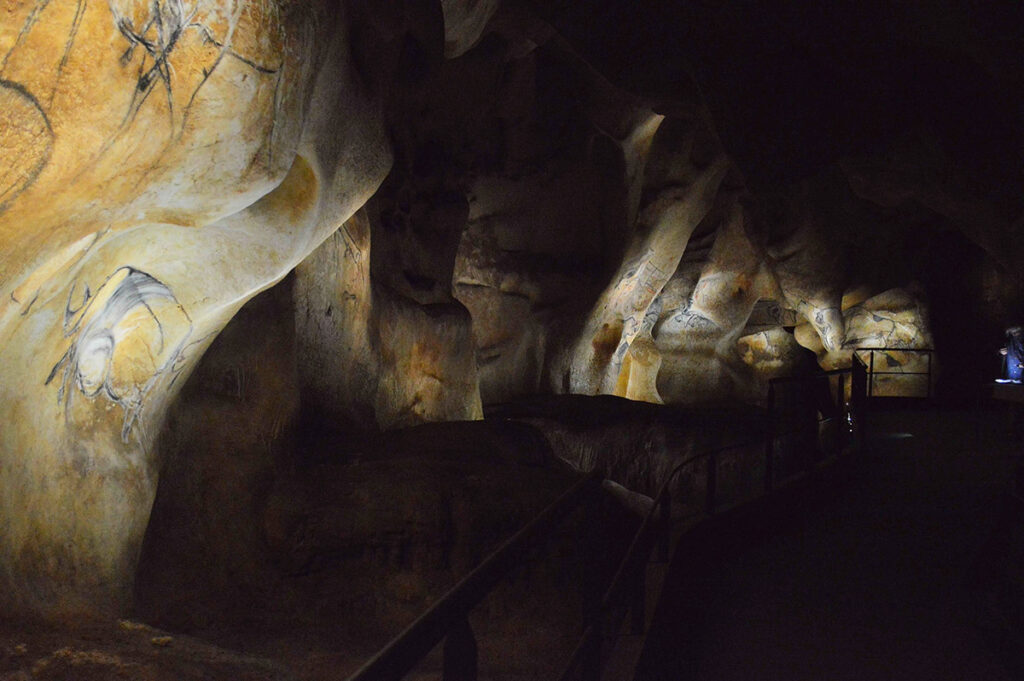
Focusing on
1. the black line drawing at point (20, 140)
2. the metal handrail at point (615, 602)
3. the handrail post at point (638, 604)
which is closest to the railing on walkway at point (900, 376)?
the metal handrail at point (615, 602)

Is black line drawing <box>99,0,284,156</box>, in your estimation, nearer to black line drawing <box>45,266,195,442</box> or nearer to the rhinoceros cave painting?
the rhinoceros cave painting

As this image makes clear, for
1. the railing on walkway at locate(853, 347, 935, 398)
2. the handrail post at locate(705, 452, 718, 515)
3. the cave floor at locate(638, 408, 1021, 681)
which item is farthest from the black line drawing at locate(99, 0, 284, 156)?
the railing on walkway at locate(853, 347, 935, 398)

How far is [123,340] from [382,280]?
16.9ft

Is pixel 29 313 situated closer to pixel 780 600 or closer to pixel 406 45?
pixel 780 600

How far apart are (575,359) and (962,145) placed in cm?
738

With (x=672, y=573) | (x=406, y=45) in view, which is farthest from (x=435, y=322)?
(x=672, y=573)

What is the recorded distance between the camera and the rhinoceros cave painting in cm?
293

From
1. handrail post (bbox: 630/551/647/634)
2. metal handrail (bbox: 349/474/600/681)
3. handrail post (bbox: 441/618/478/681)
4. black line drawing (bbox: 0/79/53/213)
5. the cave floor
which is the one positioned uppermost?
black line drawing (bbox: 0/79/53/213)

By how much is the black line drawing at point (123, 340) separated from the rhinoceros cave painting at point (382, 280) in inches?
0.7

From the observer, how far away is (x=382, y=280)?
30.9 feet

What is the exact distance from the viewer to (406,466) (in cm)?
590

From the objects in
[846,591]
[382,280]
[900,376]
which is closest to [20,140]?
[846,591]

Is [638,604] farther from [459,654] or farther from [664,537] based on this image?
[459,654]

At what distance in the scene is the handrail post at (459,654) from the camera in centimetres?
148
